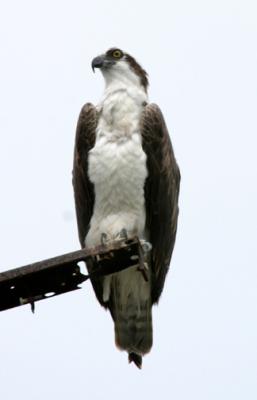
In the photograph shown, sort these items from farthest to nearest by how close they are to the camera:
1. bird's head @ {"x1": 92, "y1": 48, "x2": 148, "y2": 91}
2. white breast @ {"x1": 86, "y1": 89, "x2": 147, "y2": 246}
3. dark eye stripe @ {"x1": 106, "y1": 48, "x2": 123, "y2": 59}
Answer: dark eye stripe @ {"x1": 106, "y1": 48, "x2": 123, "y2": 59} < bird's head @ {"x1": 92, "y1": 48, "x2": 148, "y2": 91} < white breast @ {"x1": 86, "y1": 89, "x2": 147, "y2": 246}

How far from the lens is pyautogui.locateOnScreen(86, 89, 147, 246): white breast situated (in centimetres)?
954

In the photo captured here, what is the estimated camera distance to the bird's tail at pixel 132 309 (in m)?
9.73

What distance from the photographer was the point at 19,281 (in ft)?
20.3

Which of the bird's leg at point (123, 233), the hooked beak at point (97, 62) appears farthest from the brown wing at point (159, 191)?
the hooked beak at point (97, 62)

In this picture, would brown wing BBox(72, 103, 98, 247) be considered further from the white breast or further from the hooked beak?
the hooked beak

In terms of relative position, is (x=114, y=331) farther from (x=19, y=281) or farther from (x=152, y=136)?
(x=19, y=281)

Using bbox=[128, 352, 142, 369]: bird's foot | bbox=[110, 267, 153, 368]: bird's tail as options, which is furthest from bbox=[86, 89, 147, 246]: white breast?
bbox=[128, 352, 142, 369]: bird's foot

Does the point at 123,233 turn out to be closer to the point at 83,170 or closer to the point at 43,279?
the point at 83,170

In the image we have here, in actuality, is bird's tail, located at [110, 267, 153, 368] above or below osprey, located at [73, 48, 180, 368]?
below

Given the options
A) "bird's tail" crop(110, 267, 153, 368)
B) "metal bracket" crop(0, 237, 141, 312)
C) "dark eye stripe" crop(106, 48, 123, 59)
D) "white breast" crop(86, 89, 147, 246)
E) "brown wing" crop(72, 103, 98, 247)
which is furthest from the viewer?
"dark eye stripe" crop(106, 48, 123, 59)

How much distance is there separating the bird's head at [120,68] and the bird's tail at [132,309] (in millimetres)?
2116

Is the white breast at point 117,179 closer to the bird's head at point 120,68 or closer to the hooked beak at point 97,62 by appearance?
the bird's head at point 120,68

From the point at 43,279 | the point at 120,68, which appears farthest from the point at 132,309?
the point at 43,279

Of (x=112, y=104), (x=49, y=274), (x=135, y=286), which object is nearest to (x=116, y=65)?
(x=112, y=104)
